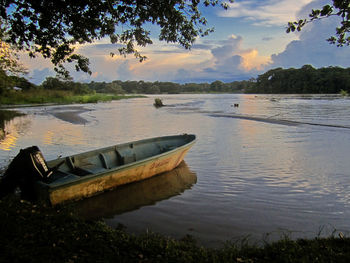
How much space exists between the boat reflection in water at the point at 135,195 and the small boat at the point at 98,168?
18 cm

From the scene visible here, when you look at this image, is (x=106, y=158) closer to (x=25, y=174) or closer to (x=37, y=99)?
(x=25, y=174)

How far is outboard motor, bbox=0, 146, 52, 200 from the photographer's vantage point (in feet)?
20.4

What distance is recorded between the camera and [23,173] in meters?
6.41

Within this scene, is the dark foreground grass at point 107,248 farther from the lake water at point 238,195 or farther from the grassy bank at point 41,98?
the grassy bank at point 41,98

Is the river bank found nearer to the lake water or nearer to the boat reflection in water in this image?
the lake water

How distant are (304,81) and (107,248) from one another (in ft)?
430

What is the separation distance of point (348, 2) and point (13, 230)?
590cm

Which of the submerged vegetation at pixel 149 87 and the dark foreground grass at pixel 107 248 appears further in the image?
the submerged vegetation at pixel 149 87

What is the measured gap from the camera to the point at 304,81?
121 meters

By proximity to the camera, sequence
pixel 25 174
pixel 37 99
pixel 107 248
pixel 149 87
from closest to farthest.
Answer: pixel 107 248, pixel 25 174, pixel 37 99, pixel 149 87

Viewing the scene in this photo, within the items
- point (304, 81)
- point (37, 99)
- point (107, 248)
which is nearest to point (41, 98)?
point (37, 99)

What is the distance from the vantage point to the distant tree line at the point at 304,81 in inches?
4208

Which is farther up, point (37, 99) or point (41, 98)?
point (41, 98)

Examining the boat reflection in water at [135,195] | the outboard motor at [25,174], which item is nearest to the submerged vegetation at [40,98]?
the boat reflection in water at [135,195]
